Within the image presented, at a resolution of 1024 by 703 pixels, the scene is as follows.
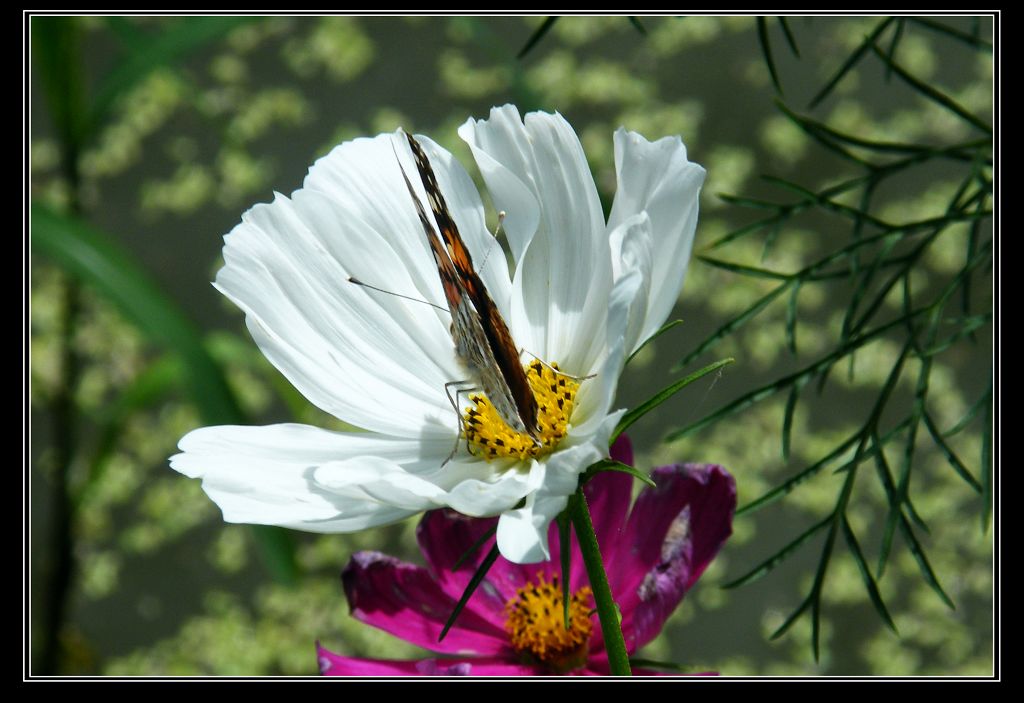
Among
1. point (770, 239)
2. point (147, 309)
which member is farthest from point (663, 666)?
point (147, 309)

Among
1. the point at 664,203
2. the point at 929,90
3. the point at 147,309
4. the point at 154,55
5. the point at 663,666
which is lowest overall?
the point at 663,666

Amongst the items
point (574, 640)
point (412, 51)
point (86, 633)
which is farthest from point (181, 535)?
point (574, 640)

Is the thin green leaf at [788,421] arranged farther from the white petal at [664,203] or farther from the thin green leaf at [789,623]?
the white petal at [664,203]

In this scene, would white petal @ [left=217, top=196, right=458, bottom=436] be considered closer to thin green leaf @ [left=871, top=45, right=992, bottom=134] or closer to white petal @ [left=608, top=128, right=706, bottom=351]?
white petal @ [left=608, top=128, right=706, bottom=351]

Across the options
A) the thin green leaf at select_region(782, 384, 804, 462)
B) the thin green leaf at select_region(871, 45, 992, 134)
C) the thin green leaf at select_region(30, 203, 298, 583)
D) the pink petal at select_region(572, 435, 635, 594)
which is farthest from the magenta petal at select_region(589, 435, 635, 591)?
the thin green leaf at select_region(30, 203, 298, 583)

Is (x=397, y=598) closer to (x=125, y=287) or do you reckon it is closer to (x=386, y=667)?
(x=386, y=667)

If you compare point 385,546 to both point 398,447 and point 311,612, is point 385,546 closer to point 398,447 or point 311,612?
point 311,612

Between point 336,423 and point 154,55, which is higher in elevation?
point 154,55

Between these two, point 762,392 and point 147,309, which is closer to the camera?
point 762,392
